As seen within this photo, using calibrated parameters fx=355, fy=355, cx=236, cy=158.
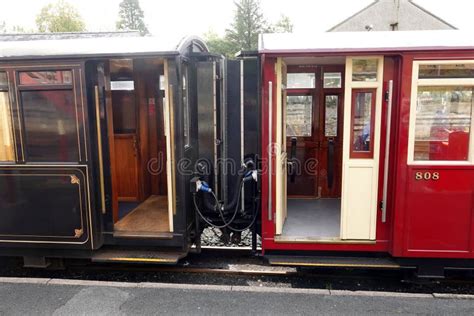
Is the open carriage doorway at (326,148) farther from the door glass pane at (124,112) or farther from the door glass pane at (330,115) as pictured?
the door glass pane at (124,112)

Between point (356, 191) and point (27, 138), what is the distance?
147 inches

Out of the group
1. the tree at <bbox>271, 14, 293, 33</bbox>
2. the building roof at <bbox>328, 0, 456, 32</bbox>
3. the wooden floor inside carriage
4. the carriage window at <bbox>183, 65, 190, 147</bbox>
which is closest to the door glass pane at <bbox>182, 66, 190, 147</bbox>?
the carriage window at <bbox>183, 65, 190, 147</bbox>

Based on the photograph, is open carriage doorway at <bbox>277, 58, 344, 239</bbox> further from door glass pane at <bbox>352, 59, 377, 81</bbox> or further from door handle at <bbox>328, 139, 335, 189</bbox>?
door glass pane at <bbox>352, 59, 377, 81</bbox>

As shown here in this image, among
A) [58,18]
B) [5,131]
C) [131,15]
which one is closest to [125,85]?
[5,131]

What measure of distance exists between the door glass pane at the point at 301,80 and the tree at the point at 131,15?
45323mm

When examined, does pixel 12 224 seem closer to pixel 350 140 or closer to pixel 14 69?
pixel 14 69

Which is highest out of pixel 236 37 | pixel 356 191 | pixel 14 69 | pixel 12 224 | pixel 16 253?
pixel 236 37

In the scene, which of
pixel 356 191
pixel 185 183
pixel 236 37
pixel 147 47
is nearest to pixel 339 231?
pixel 356 191

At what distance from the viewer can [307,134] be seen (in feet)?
19.5

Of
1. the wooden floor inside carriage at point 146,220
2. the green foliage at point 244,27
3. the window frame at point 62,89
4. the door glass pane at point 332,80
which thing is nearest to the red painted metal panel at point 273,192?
the wooden floor inside carriage at point 146,220

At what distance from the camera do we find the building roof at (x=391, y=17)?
14.4 metres

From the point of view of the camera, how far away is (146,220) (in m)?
4.90

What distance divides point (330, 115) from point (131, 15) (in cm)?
4742

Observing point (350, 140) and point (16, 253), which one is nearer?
point (350, 140)
